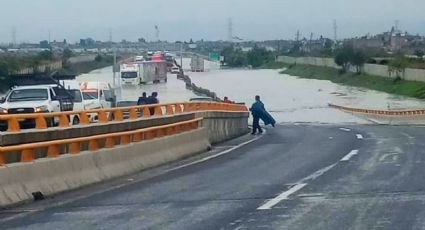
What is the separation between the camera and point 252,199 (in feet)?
43.9

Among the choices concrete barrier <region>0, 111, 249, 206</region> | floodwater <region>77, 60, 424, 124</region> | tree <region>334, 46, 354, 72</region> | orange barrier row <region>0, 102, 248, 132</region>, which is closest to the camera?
concrete barrier <region>0, 111, 249, 206</region>

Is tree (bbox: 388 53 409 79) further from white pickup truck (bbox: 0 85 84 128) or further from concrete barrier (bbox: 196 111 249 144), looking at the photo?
white pickup truck (bbox: 0 85 84 128)

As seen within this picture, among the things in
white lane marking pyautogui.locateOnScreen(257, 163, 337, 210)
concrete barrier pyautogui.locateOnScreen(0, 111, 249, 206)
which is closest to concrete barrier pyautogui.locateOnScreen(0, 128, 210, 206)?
concrete barrier pyautogui.locateOnScreen(0, 111, 249, 206)

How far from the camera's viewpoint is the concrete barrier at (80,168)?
44.8 feet

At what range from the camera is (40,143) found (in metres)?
14.9

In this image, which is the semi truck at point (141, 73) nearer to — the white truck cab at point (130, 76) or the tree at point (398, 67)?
the white truck cab at point (130, 76)

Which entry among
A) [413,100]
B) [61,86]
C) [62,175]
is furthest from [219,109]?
[413,100]

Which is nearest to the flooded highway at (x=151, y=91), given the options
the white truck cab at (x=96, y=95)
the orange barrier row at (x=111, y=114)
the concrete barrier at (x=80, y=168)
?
the white truck cab at (x=96, y=95)

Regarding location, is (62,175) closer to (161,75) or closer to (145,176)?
(145,176)

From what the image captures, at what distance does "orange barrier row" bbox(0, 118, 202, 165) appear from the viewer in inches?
566

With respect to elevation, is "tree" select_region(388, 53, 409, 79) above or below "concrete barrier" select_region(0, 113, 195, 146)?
below

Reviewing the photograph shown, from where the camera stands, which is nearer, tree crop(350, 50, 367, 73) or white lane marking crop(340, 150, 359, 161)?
white lane marking crop(340, 150, 359, 161)

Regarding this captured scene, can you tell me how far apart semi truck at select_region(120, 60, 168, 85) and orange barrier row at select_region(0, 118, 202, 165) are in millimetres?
64702

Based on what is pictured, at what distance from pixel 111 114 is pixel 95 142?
19.6ft
